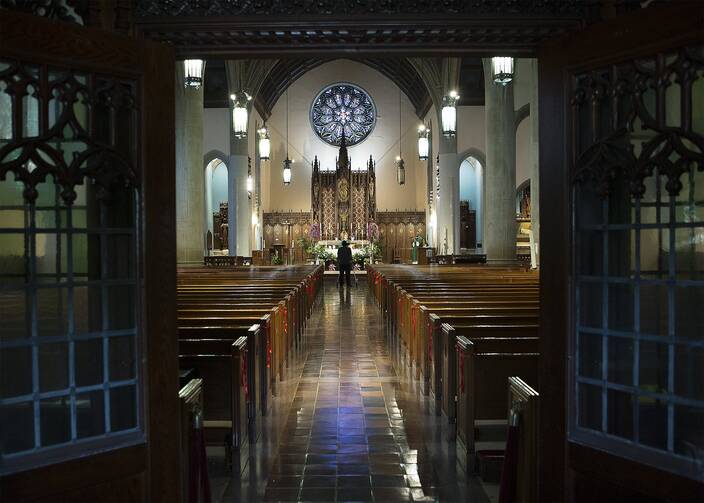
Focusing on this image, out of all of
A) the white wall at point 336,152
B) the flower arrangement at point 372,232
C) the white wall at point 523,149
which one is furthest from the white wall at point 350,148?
the white wall at point 523,149

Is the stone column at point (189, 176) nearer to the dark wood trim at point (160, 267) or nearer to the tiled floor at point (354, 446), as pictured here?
the tiled floor at point (354, 446)

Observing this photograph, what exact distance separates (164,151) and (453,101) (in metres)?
15.9

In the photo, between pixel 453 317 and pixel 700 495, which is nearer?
pixel 700 495

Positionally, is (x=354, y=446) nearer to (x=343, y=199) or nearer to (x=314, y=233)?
(x=314, y=233)

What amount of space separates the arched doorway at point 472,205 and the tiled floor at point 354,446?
2045cm

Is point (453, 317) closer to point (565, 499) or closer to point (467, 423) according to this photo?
point (467, 423)

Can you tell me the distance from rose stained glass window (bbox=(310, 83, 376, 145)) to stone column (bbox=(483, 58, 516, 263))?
1641 cm

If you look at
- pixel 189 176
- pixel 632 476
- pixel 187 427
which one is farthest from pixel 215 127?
pixel 632 476

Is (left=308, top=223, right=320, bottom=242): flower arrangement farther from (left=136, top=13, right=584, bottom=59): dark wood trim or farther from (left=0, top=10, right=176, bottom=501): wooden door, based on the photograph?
(left=0, top=10, right=176, bottom=501): wooden door

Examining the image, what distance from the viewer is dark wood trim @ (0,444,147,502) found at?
8.09 ft

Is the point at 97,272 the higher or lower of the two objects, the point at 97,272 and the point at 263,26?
the lower

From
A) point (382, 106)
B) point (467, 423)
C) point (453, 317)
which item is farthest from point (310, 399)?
point (382, 106)

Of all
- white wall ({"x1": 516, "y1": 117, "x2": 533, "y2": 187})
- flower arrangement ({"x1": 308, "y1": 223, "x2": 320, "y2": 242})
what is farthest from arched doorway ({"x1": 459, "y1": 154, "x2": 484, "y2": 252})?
flower arrangement ({"x1": 308, "y1": 223, "x2": 320, "y2": 242})

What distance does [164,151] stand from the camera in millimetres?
2805
